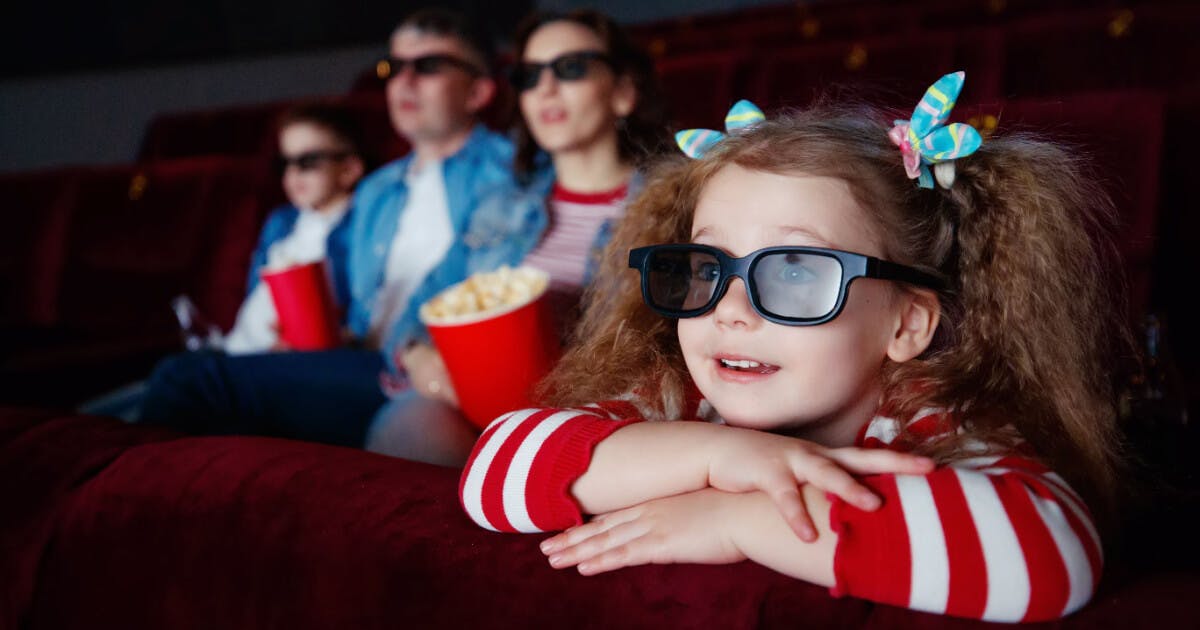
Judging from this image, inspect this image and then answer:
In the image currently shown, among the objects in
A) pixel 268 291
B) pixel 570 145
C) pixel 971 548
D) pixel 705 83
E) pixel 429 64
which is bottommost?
pixel 971 548

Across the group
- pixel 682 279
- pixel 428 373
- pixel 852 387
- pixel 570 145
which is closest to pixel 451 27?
pixel 570 145

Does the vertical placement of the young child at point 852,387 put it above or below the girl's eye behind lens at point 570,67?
below

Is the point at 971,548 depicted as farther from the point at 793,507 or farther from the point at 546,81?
the point at 546,81

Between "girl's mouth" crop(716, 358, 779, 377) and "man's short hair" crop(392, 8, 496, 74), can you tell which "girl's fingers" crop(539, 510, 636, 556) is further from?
"man's short hair" crop(392, 8, 496, 74)

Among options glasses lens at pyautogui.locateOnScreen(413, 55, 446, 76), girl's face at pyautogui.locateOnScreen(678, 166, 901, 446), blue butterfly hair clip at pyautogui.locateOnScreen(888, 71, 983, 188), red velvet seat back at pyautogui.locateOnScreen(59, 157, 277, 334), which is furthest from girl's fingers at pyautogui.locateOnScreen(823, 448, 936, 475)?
red velvet seat back at pyautogui.locateOnScreen(59, 157, 277, 334)

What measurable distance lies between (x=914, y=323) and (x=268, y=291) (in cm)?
155

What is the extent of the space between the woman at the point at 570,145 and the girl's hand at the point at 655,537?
32.4 inches

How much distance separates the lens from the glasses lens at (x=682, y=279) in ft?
2.51

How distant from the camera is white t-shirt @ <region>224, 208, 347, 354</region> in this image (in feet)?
6.66

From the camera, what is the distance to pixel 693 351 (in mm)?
792

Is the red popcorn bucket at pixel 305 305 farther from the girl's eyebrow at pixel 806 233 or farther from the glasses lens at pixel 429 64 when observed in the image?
the girl's eyebrow at pixel 806 233

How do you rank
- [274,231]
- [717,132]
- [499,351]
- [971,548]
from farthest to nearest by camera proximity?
[274,231], [499,351], [717,132], [971,548]

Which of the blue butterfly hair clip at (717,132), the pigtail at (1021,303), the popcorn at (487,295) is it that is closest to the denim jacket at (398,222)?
the popcorn at (487,295)

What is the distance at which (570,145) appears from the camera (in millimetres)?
1560
